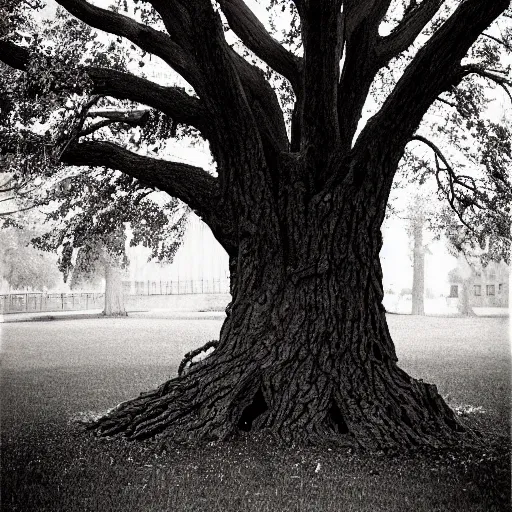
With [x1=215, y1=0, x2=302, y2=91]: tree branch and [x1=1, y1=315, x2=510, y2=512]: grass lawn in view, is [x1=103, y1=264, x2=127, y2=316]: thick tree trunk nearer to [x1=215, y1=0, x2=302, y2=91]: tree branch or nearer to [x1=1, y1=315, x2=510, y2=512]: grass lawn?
[x1=1, y1=315, x2=510, y2=512]: grass lawn

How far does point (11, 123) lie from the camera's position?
7699 mm

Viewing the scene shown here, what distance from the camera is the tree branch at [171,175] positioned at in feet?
25.2

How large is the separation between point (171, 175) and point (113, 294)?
26002 millimetres

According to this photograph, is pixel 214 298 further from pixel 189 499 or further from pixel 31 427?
pixel 189 499

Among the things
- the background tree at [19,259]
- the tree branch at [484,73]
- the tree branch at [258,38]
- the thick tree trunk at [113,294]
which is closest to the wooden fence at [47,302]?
the background tree at [19,259]

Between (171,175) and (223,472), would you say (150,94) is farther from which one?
Result: (223,472)

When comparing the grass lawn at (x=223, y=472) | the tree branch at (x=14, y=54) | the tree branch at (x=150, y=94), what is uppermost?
the tree branch at (x=14, y=54)

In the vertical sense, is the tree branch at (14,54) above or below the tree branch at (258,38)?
below

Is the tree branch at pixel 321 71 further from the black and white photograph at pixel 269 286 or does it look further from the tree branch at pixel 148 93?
the tree branch at pixel 148 93

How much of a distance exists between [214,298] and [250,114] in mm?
34953

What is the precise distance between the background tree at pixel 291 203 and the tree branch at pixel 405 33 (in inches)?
21.0

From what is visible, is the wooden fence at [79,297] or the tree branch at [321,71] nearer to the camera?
the tree branch at [321,71]

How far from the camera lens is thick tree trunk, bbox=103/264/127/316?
106 ft

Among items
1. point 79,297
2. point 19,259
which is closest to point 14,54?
point 19,259
